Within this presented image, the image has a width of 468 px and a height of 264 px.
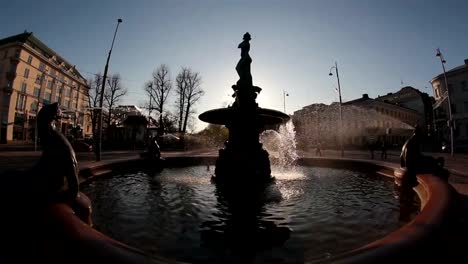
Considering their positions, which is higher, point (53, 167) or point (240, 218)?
point (53, 167)

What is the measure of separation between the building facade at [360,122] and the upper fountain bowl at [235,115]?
208ft

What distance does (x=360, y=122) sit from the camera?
250 feet

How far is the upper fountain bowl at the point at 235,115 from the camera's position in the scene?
364 inches

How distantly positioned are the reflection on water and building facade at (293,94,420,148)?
6740 cm

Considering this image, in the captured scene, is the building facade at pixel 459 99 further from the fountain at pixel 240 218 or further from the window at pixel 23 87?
the window at pixel 23 87

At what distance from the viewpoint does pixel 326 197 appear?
6449 mm

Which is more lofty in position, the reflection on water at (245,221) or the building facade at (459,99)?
the building facade at (459,99)

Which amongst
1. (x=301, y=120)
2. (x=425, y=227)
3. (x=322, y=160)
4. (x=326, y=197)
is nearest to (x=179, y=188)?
(x=326, y=197)

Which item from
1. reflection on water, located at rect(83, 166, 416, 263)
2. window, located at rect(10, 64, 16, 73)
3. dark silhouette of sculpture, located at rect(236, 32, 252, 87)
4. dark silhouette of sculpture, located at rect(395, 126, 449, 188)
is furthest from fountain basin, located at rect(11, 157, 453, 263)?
window, located at rect(10, 64, 16, 73)

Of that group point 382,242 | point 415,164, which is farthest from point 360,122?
point 382,242

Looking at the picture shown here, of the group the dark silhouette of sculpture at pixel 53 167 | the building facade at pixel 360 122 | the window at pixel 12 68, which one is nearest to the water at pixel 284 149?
the dark silhouette of sculpture at pixel 53 167

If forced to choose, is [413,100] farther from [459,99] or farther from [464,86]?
[464,86]

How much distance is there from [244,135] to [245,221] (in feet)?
16.4

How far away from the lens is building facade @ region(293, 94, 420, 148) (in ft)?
243
